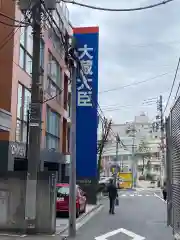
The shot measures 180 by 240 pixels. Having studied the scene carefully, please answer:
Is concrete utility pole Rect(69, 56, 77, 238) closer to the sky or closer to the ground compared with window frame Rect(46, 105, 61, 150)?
closer to the ground

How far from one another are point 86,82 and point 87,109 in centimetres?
173

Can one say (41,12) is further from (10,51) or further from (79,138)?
(79,138)

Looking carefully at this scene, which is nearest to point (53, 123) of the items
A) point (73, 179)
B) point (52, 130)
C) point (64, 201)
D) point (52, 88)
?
point (52, 130)

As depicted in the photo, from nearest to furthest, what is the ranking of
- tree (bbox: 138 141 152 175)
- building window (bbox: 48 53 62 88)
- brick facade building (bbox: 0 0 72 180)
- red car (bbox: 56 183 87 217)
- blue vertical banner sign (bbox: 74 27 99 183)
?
red car (bbox: 56 183 87 217) < brick facade building (bbox: 0 0 72 180) < blue vertical banner sign (bbox: 74 27 99 183) < building window (bbox: 48 53 62 88) < tree (bbox: 138 141 152 175)

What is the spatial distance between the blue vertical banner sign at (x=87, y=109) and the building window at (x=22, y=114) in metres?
4.75

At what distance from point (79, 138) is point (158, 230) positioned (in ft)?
41.4

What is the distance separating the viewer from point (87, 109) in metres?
26.8

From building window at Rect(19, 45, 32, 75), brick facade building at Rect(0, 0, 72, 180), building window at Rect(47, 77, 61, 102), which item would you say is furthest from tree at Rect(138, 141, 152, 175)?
building window at Rect(19, 45, 32, 75)

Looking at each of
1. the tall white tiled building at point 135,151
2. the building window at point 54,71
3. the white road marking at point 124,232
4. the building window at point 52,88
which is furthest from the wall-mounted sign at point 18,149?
the tall white tiled building at point 135,151

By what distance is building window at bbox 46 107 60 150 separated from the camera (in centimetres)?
2839

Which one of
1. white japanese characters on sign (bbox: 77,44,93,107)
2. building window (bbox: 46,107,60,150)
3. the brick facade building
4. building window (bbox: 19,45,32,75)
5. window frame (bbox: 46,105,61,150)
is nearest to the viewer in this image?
the brick facade building

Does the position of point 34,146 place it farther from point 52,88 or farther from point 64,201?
point 52,88

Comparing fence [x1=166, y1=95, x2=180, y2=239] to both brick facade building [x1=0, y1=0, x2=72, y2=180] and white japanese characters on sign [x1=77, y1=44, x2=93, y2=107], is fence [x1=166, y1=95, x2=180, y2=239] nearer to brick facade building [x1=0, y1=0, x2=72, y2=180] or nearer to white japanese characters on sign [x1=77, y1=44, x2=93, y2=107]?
brick facade building [x1=0, y1=0, x2=72, y2=180]

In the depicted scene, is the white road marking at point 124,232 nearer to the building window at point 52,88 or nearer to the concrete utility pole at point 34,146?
the concrete utility pole at point 34,146
